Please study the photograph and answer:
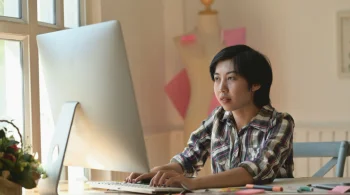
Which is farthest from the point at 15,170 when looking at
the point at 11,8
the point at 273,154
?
the point at 11,8

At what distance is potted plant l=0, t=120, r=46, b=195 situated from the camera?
5.50ft

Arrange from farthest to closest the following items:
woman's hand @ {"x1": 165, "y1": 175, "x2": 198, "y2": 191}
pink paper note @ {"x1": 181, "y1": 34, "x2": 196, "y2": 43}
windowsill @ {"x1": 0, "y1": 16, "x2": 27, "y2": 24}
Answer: pink paper note @ {"x1": 181, "y1": 34, "x2": 196, "y2": 43}, windowsill @ {"x1": 0, "y1": 16, "x2": 27, "y2": 24}, woman's hand @ {"x1": 165, "y1": 175, "x2": 198, "y2": 191}

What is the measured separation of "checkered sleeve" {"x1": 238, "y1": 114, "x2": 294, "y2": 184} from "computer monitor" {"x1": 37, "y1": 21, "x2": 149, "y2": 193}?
34 cm

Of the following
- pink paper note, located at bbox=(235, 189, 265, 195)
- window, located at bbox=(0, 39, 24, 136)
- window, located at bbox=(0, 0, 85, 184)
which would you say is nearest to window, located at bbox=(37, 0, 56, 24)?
window, located at bbox=(0, 0, 85, 184)

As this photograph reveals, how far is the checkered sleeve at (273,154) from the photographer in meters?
1.74

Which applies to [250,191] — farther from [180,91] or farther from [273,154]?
[180,91]

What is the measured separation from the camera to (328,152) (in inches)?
89.4

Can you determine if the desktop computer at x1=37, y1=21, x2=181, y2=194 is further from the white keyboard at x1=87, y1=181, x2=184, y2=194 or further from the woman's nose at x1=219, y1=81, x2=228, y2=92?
the woman's nose at x1=219, y1=81, x2=228, y2=92

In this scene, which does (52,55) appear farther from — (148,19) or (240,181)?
(148,19)

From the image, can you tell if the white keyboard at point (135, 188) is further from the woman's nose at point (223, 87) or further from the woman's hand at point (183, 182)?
the woman's nose at point (223, 87)

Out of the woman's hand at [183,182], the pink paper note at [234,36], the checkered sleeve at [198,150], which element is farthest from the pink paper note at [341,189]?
the pink paper note at [234,36]

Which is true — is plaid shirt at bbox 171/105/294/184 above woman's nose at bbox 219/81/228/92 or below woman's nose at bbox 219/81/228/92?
below

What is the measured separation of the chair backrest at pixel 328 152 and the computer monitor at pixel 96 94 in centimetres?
87

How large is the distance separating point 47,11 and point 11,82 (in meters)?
0.42
